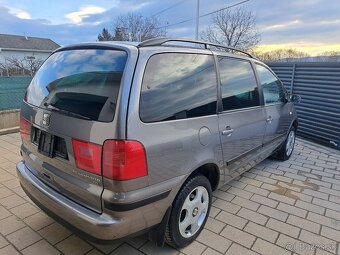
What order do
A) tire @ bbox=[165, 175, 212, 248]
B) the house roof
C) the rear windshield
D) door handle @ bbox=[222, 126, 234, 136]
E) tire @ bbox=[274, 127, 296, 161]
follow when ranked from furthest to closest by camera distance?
the house roof → tire @ bbox=[274, 127, 296, 161] → door handle @ bbox=[222, 126, 234, 136] → tire @ bbox=[165, 175, 212, 248] → the rear windshield

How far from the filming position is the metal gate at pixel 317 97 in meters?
5.84

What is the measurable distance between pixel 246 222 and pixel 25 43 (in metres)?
37.2

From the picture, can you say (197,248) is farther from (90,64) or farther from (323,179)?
(323,179)

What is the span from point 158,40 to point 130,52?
387 mm

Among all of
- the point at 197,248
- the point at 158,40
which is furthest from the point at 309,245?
the point at 158,40

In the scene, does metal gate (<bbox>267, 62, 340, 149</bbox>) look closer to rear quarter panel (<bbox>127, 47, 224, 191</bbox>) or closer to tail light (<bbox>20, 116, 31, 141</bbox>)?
rear quarter panel (<bbox>127, 47, 224, 191</bbox>)

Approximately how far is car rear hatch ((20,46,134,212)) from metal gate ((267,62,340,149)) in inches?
219

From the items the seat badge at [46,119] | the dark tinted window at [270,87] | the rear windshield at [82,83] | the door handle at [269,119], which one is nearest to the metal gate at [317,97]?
the dark tinted window at [270,87]

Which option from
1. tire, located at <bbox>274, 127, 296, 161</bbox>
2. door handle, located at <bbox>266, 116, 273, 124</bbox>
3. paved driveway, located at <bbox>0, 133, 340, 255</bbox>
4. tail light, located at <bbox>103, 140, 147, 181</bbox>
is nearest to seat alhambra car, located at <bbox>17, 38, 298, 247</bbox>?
tail light, located at <bbox>103, 140, 147, 181</bbox>

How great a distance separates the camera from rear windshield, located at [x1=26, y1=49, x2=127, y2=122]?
1803 mm

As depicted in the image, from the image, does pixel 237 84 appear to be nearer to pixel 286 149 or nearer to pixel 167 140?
pixel 167 140

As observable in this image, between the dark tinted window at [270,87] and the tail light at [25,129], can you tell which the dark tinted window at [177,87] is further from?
the dark tinted window at [270,87]

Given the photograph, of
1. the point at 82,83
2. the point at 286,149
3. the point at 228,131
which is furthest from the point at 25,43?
the point at 228,131

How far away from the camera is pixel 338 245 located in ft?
8.20
